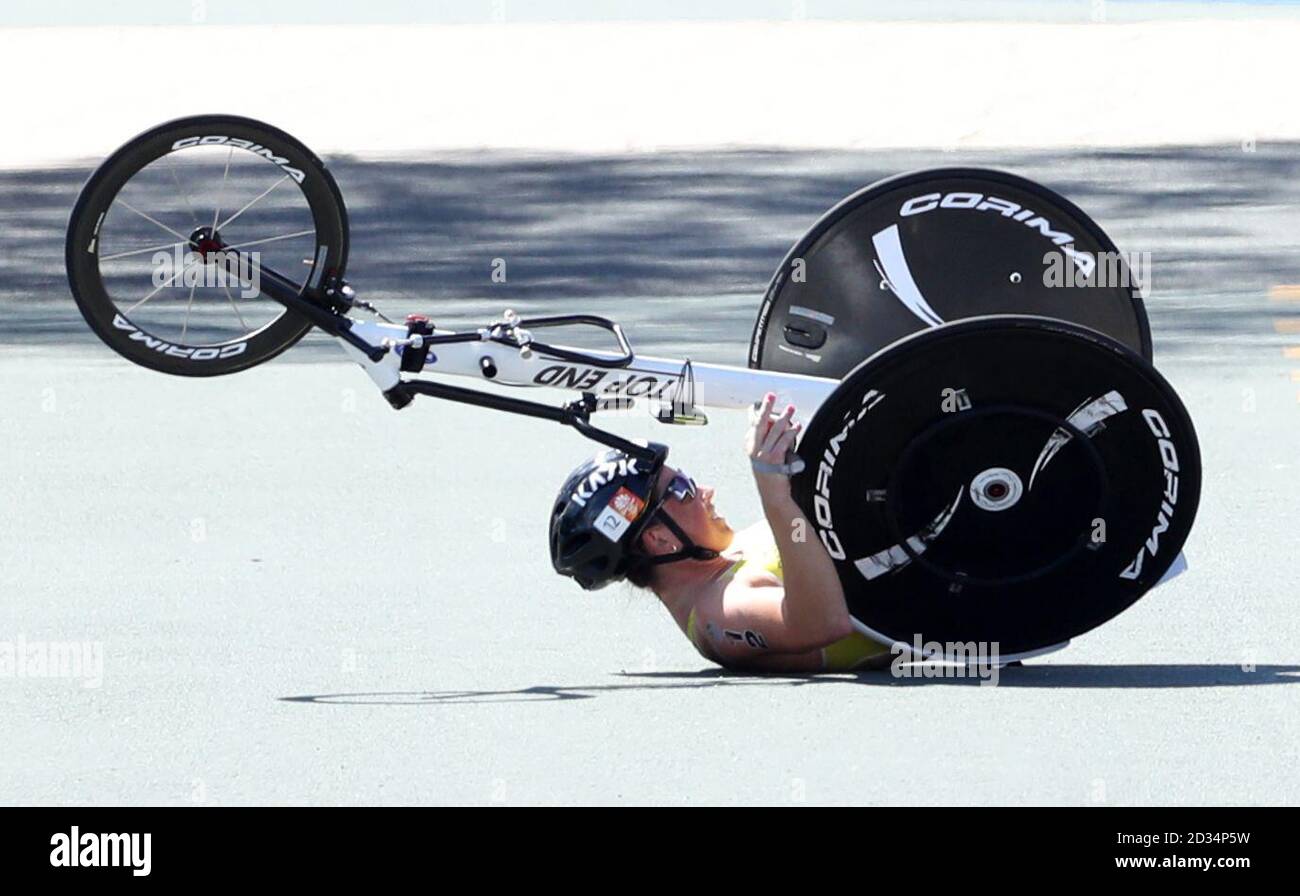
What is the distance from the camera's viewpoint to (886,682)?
628 cm

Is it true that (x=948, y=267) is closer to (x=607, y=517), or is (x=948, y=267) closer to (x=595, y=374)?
(x=595, y=374)

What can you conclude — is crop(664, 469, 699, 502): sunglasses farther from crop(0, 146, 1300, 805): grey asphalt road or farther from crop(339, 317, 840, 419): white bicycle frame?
crop(0, 146, 1300, 805): grey asphalt road

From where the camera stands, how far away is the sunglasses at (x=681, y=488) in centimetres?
649

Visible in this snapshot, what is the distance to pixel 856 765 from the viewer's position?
539cm

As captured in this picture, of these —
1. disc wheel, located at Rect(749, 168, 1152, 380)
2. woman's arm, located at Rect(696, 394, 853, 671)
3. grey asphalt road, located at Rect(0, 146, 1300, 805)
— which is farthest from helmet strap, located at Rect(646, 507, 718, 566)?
disc wheel, located at Rect(749, 168, 1152, 380)

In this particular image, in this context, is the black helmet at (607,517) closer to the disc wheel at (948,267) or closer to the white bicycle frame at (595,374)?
the white bicycle frame at (595,374)

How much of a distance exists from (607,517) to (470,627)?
0.94 meters

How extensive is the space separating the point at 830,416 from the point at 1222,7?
21.1 metres

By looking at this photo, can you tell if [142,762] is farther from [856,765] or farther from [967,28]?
[967,28]

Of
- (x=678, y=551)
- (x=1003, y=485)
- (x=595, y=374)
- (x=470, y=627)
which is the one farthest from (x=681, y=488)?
(x=470, y=627)

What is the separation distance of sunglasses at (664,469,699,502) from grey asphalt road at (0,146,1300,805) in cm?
40

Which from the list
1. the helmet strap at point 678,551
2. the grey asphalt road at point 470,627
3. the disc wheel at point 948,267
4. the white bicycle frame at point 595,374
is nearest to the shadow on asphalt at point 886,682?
the grey asphalt road at point 470,627

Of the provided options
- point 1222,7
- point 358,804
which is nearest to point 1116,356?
point 358,804

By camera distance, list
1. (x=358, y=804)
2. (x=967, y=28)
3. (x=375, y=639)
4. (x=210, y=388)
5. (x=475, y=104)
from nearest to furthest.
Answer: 1. (x=358, y=804)
2. (x=375, y=639)
3. (x=210, y=388)
4. (x=475, y=104)
5. (x=967, y=28)
